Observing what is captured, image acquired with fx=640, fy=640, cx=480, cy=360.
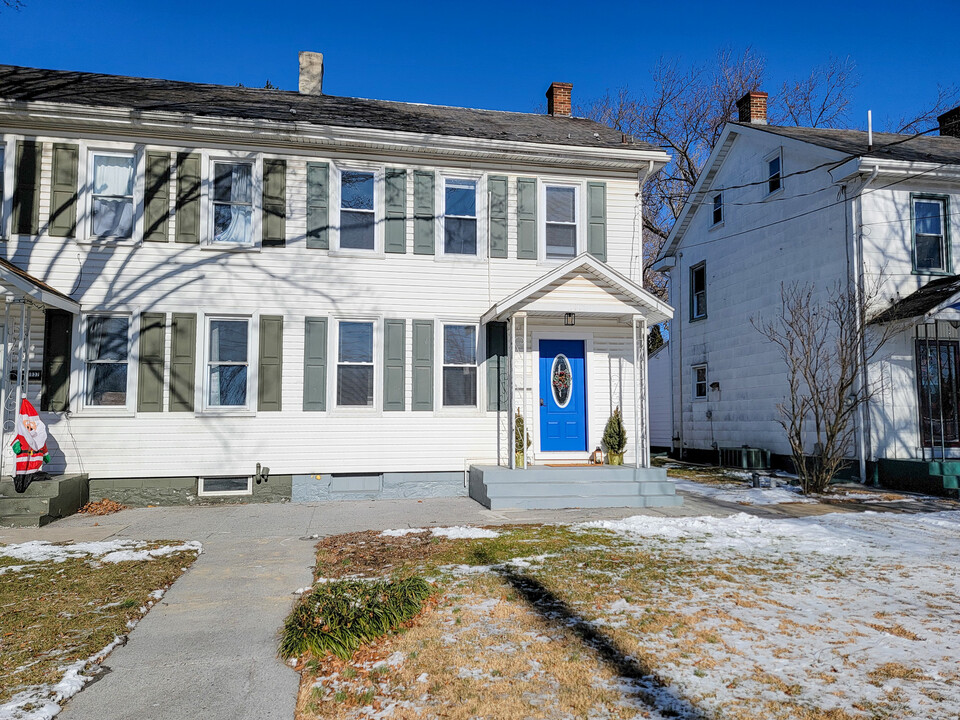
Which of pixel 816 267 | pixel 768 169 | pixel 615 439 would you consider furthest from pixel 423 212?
pixel 768 169

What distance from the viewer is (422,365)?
1095 cm

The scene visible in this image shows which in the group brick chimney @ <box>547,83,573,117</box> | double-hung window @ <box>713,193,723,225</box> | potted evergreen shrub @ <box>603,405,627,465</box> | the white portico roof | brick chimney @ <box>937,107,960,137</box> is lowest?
potted evergreen shrub @ <box>603,405,627,465</box>

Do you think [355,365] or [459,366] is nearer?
[355,365]

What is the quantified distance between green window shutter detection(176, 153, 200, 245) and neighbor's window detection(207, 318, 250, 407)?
1.48 meters

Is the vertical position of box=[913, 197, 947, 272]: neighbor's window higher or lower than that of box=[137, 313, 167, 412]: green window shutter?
higher

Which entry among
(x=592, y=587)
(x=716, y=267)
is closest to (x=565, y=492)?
(x=592, y=587)

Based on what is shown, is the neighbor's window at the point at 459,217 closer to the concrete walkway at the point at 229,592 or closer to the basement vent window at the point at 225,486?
the concrete walkway at the point at 229,592

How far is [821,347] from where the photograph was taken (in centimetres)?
1327

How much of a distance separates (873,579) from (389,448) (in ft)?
23.5

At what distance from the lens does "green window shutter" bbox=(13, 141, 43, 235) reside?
1010 cm

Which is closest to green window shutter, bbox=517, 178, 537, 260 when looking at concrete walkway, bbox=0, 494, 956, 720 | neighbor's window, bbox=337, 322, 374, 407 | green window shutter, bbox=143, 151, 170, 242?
neighbor's window, bbox=337, 322, 374, 407

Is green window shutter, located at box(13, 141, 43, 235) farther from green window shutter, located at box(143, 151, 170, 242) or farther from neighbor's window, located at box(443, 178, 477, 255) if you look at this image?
neighbor's window, located at box(443, 178, 477, 255)

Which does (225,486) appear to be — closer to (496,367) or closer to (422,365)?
(422,365)

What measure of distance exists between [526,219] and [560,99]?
4.53 m
